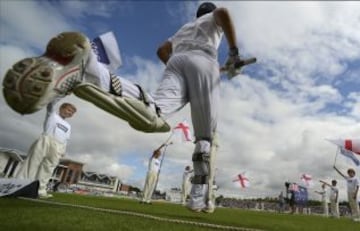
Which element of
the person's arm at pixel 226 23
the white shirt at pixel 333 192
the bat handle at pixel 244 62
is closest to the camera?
the person's arm at pixel 226 23

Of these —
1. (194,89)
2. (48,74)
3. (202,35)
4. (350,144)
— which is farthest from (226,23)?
(350,144)

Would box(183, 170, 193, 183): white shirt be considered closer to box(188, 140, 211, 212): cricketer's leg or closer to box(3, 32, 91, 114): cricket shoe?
box(188, 140, 211, 212): cricketer's leg

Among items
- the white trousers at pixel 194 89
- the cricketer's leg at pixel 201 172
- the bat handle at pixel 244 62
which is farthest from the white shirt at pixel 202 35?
the cricketer's leg at pixel 201 172

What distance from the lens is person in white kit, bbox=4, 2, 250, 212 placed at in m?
2.12

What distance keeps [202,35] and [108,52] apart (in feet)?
3.61

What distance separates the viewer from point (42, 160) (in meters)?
6.78

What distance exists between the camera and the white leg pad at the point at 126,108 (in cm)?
236

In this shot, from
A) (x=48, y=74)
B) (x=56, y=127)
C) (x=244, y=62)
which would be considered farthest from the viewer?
(x=56, y=127)

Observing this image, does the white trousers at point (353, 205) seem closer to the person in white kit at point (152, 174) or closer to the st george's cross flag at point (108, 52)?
the person in white kit at point (152, 174)

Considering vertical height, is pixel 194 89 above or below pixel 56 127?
below

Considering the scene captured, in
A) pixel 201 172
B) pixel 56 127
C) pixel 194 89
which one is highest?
pixel 56 127

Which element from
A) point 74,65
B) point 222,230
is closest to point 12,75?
point 74,65

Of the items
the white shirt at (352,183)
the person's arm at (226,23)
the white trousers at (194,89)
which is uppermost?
the white shirt at (352,183)

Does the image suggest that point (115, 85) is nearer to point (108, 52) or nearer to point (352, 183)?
point (108, 52)
